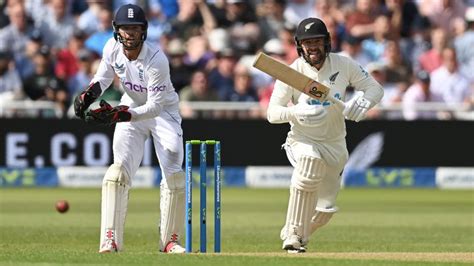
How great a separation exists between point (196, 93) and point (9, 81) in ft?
7.67

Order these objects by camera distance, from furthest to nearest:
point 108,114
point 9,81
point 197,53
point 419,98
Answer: point 197,53 < point 419,98 < point 9,81 < point 108,114

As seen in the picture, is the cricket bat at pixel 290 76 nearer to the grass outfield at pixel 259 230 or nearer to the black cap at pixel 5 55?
the grass outfield at pixel 259 230

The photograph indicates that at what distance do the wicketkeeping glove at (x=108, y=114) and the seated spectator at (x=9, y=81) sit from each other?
8.09 metres

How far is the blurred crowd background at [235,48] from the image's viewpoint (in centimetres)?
1590

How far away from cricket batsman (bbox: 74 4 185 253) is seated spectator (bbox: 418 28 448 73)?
905 centimetres

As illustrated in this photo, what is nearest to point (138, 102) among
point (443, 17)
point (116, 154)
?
point (116, 154)

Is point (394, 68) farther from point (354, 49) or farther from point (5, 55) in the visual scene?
point (5, 55)

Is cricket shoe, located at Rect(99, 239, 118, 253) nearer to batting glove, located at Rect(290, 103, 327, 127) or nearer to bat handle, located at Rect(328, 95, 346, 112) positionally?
batting glove, located at Rect(290, 103, 327, 127)

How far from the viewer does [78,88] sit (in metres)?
16.0

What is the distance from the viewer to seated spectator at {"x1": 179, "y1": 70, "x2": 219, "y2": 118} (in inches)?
621

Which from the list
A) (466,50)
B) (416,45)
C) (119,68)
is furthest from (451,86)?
(119,68)

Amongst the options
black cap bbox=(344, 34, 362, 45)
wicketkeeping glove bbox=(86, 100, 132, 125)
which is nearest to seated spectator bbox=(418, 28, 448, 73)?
black cap bbox=(344, 34, 362, 45)

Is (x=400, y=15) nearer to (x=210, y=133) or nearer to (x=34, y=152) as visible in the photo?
(x=210, y=133)

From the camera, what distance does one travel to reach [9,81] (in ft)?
52.5
